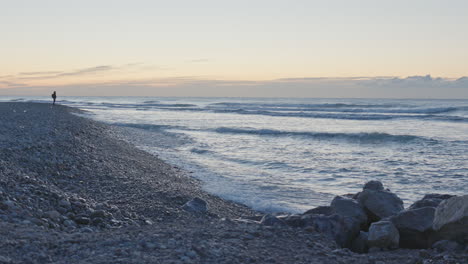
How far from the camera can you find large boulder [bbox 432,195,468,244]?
509 centimetres

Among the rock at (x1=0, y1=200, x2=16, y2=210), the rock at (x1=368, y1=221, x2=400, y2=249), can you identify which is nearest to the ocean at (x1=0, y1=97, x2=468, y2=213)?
the rock at (x1=368, y1=221, x2=400, y2=249)

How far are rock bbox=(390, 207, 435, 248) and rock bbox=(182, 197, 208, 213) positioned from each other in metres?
2.92

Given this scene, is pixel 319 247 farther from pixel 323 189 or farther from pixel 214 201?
pixel 323 189

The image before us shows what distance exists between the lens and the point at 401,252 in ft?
17.4

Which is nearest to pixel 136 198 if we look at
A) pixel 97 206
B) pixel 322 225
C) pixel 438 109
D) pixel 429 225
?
pixel 97 206

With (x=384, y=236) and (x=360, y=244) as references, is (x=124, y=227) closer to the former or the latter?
(x=360, y=244)

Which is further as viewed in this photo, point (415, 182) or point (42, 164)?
point (415, 182)

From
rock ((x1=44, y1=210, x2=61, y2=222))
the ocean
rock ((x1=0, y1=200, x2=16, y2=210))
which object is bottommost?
the ocean

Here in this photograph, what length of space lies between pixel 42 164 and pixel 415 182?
8477mm

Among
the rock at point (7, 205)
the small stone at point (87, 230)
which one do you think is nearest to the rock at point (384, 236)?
the small stone at point (87, 230)

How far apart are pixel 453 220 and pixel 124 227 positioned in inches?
154

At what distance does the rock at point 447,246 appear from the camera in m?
5.12

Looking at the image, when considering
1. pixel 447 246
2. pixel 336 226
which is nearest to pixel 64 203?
pixel 336 226

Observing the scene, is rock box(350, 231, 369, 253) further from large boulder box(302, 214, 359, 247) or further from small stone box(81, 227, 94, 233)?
small stone box(81, 227, 94, 233)
